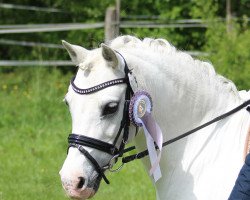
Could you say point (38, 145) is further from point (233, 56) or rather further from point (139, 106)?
point (139, 106)

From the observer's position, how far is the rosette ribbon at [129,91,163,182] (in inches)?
163

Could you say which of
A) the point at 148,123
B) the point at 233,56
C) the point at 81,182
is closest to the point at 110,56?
the point at 148,123

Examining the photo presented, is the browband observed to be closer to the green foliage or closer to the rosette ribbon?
the rosette ribbon

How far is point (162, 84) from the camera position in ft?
14.3

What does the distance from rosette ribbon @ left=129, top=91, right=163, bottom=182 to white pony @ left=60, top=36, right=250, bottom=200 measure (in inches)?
3.0

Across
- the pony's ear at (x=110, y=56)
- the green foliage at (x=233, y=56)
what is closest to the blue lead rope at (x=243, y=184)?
the pony's ear at (x=110, y=56)

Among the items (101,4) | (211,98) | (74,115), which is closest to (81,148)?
(74,115)

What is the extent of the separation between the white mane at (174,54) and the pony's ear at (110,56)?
0.34 meters

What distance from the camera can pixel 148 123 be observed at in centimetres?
427

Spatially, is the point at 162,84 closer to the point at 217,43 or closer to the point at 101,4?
the point at 217,43

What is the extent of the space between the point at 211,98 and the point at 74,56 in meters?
0.87

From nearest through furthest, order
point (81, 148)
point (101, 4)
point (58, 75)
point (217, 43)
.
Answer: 1. point (81, 148)
2. point (217, 43)
3. point (58, 75)
4. point (101, 4)

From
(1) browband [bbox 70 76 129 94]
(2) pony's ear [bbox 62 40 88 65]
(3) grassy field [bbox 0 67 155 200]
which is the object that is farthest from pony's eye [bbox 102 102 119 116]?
(3) grassy field [bbox 0 67 155 200]

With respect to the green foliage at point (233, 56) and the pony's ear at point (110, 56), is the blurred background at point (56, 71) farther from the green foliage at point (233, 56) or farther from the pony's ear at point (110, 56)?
the pony's ear at point (110, 56)
